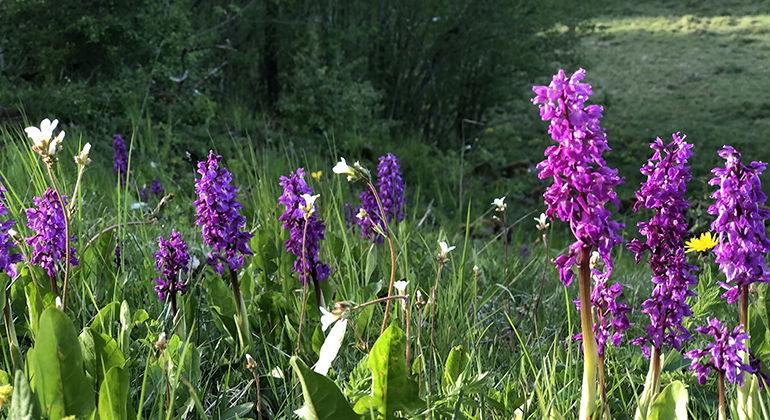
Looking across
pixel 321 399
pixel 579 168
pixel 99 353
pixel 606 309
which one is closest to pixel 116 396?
pixel 99 353

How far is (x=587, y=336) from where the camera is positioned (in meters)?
1.27

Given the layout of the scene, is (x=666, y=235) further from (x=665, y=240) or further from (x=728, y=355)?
(x=728, y=355)

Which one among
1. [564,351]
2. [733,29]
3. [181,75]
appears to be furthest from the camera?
[733,29]

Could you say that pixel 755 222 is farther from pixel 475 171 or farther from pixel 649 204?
pixel 475 171

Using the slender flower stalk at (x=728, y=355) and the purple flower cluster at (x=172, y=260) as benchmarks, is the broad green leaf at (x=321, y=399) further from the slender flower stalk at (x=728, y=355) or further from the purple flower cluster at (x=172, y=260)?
the purple flower cluster at (x=172, y=260)

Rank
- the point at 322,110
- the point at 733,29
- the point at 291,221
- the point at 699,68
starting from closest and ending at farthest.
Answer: the point at 291,221, the point at 322,110, the point at 699,68, the point at 733,29

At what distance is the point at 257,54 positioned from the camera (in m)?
11.3

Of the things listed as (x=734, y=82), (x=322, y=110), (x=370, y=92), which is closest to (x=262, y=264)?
(x=322, y=110)

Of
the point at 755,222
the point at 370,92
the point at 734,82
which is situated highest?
the point at 755,222

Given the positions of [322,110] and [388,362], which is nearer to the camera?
[388,362]

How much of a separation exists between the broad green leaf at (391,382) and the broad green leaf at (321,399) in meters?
0.08

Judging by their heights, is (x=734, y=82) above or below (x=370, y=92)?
below

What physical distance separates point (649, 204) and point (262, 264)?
53.6 inches

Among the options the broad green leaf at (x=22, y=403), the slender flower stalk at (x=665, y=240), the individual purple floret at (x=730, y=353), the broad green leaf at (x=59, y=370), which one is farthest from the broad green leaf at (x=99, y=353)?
the individual purple floret at (x=730, y=353)
